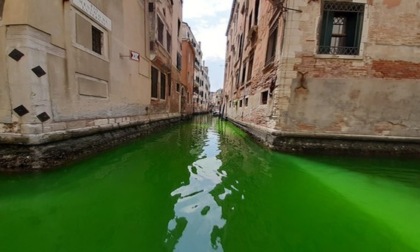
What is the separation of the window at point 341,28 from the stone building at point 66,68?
248 inches

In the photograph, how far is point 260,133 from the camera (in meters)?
8.80

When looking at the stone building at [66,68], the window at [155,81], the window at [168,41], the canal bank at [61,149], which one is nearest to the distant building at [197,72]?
the window at [168,41]

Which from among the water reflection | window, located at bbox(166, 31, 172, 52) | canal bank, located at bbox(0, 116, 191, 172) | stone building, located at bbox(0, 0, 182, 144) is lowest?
the water reflection

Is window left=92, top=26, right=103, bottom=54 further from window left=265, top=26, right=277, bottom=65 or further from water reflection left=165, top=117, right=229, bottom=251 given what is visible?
window left=265, top=26, right=277, bottom=65

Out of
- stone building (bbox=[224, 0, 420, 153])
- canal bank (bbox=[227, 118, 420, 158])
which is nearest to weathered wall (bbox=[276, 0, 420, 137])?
stone building (bbox=[224, 0, 420, 153])

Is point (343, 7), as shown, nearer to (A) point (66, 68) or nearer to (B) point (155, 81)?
(A) point (66, 68)

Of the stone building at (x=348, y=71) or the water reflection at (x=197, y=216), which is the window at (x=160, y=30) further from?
the water reflection at (x=197, y=216)

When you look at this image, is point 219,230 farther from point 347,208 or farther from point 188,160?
point 188,160

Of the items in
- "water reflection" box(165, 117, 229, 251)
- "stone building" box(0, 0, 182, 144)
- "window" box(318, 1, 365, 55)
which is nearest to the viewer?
"water reflection" box(165, 117, 229, 251)

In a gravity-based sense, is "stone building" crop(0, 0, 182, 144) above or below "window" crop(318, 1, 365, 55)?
below

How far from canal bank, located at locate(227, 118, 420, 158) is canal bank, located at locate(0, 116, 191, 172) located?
499 cm

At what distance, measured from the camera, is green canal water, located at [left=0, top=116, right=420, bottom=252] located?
2.34m

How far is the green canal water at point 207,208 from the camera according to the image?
7.67 feet

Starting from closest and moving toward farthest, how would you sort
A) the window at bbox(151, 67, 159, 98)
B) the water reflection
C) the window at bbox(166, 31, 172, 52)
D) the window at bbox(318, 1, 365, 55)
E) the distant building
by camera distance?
the water reflection, the window at bbox(318, 1, 365, 55), the window at bbox(151, 67, 159, 98), the window at bbox(166, 31, 172, 52), the distant building
